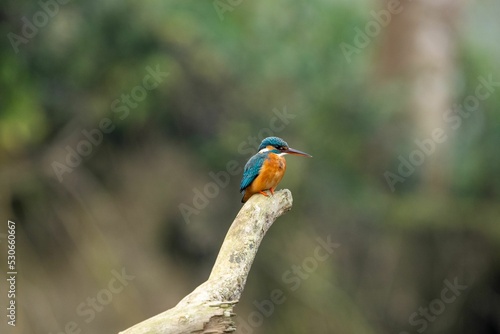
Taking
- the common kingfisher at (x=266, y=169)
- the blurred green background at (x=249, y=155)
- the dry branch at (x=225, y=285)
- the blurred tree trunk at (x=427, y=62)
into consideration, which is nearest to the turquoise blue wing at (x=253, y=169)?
the common kingfisher at (x=266, y=169)

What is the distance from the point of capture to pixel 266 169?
4.36 metres

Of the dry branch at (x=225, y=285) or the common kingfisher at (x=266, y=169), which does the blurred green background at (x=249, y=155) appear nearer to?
the common kingfisher at (x=266, y=169)

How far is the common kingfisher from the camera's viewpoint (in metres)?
4.26

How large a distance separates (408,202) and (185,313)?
680 centimetres

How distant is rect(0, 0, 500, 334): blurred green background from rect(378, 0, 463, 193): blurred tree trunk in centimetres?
2

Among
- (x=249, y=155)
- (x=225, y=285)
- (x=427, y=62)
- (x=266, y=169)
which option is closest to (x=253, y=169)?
(x=266, y=169)

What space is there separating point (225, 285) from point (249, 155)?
212 inches

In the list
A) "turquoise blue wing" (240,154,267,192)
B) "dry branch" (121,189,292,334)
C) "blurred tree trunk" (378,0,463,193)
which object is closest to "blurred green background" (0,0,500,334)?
"blurred tree trunk" (378,0,463,193)

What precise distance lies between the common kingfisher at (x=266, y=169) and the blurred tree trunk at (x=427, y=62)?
18.1 feet

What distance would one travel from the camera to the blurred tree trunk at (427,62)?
9.84m

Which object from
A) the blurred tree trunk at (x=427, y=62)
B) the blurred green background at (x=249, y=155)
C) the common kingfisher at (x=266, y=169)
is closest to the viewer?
the common kingfisher at (x=266, y=169)

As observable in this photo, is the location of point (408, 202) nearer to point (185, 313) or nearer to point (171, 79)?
point (171, 79)

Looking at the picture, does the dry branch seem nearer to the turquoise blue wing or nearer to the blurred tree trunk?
the turquoise blue wing

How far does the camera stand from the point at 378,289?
934 cm
